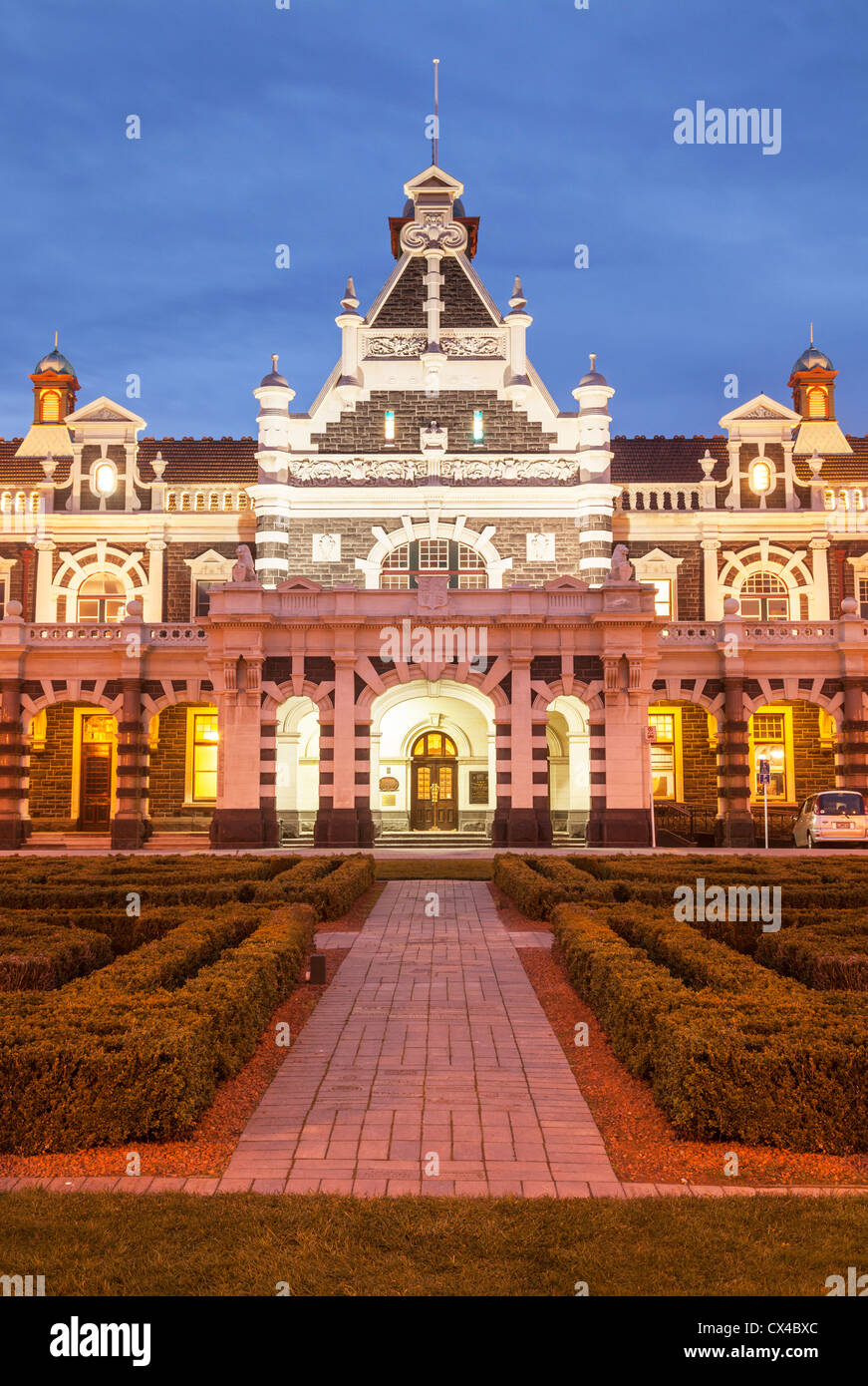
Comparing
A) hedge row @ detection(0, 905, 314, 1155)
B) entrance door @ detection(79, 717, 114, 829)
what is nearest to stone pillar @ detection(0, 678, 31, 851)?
entrance door @ detection(79, 717, 114, 829)

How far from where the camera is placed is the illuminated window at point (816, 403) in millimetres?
45062

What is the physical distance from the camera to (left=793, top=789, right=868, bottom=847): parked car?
30797 millimetres

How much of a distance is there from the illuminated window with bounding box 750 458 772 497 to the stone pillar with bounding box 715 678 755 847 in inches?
414

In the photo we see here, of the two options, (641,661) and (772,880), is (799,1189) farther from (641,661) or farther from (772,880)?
(641,661)

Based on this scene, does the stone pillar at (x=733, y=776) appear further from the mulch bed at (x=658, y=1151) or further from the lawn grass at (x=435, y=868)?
the mulch bed at (x=658, y=1151)

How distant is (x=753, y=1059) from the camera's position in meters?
7.12

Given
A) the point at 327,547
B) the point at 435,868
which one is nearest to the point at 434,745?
the point at 327,547

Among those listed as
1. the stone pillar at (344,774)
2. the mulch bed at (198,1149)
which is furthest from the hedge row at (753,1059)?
the stone pillar at (344,774)

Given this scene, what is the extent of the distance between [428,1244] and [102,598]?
38.4 meters

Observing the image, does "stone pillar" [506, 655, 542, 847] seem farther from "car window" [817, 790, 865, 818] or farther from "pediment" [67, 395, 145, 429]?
"pediment" [67, 395, 145, 429]

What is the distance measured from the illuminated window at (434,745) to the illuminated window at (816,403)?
2104 cm

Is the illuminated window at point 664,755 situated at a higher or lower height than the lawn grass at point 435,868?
higher

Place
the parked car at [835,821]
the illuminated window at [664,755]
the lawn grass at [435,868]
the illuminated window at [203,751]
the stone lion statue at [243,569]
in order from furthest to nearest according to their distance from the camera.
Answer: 1. the illuminated window at [203,751]
2. the illuminated window at [664,755]
3. the stone lion statue at [243,569]
4. the parked car at [835,821]
5. the lawn grass at [435,868]

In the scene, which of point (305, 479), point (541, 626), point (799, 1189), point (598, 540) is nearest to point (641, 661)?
point (541, 626)
